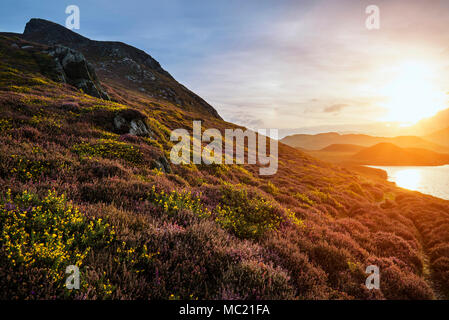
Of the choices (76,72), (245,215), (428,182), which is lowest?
(428,182)

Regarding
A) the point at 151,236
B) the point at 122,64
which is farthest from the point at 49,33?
the point at 151,236

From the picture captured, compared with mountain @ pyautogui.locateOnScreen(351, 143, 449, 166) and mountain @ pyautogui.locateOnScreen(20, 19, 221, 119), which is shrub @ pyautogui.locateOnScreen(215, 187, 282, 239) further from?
mountain @ pyautogui.locateOnScreen(351, 143, 449, 166)

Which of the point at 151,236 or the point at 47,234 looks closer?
the point at 47,234

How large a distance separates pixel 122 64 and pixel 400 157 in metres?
206

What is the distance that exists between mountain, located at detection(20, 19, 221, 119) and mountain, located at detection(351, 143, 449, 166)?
13435 centimetres

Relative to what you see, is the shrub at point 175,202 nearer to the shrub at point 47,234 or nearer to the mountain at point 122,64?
the shrub at point 47,234

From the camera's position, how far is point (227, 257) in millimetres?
4055

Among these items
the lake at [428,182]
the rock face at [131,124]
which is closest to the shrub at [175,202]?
the rock face at [131,124]

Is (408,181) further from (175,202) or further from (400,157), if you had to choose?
(400,157)

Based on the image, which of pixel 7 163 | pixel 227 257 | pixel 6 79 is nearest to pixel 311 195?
pixel 227 257

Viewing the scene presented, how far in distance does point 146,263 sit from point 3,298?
182 cm

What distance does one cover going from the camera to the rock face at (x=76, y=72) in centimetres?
2875

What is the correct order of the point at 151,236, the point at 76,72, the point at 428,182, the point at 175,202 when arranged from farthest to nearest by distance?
the point at 428,182 → the point at 76,72 → the point at 175,202 → the point at 151,236

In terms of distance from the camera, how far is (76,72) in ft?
98.7
